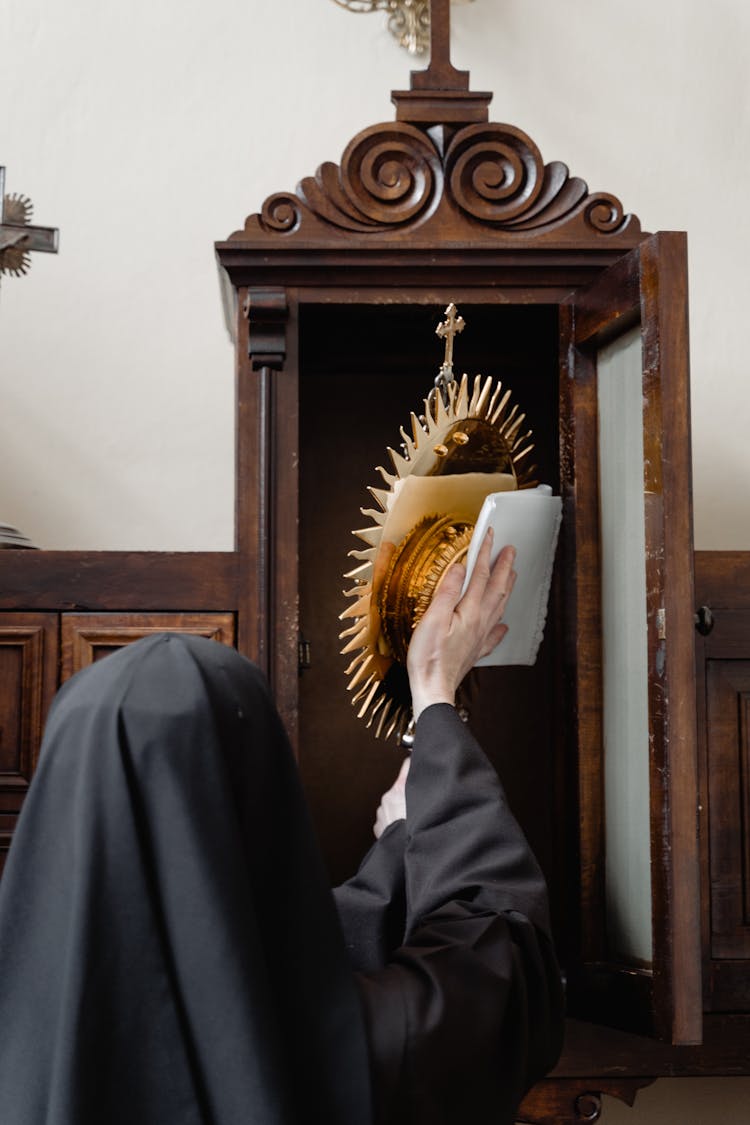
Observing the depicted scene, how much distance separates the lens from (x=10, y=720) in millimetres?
1925

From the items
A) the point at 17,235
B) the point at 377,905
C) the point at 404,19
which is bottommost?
the point at 377,905

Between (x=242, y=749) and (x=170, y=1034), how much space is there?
7.8 inches

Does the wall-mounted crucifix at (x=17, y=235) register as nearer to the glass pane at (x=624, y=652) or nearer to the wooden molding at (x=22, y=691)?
the wooden molding at (x=22, y=691)

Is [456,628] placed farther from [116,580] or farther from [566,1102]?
Result: [566,1102]

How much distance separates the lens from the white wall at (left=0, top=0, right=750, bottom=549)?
2750mm

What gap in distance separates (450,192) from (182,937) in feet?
4.22

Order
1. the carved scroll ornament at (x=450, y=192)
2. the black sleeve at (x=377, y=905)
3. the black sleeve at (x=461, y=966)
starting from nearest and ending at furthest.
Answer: the black sleeve at (x=461, y=966) < the black sleeve at (x=377, y=905) < the carved scroll ornament at (x=450, y=192)

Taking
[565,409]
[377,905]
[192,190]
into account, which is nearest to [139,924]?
[377,905]

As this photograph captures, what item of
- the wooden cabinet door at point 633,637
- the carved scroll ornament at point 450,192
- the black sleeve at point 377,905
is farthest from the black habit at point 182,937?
the carved scroll ornament at point 450,192

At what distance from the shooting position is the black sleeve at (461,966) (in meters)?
1.06

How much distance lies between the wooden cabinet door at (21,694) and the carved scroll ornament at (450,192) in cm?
64

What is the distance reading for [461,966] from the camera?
114 cm

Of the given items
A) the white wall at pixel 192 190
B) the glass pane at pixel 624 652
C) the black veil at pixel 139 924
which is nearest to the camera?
the black veil at pixel 139 924

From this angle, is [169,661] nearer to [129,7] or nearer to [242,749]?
[242,749]
